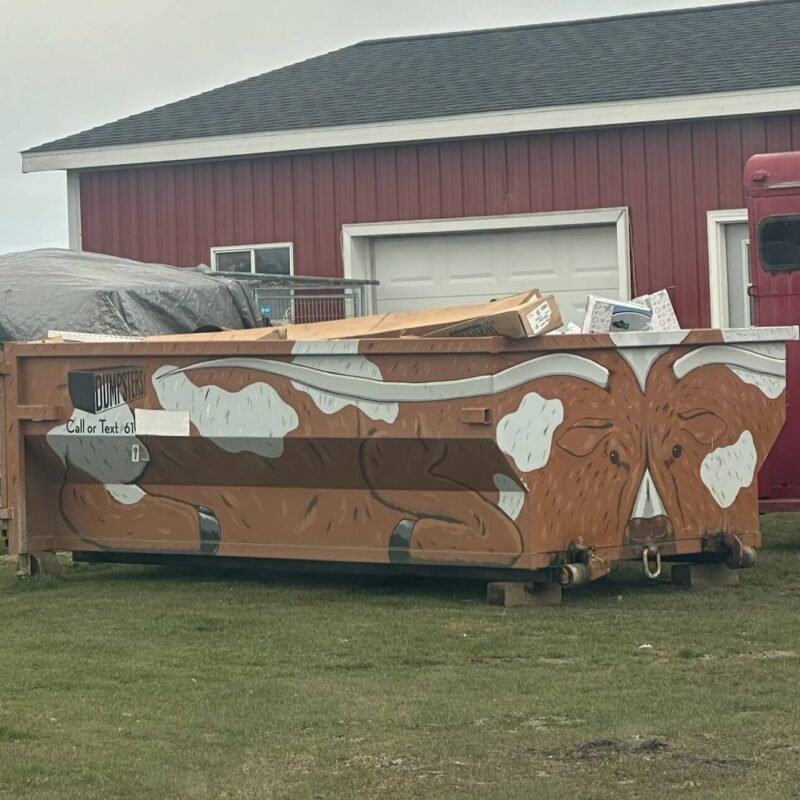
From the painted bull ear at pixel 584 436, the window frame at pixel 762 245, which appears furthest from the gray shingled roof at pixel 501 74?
the painted bull ear at pixel 584 436

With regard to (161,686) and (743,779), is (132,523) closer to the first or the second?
(161,686)

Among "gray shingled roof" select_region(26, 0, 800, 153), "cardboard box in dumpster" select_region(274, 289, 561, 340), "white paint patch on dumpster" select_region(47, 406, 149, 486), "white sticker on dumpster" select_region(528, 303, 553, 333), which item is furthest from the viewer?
"gray shingled roof" select_region(26, 0, 800, 153)

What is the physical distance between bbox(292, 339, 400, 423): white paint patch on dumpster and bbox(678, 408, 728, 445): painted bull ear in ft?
5.51

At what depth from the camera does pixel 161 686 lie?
6.35 meters

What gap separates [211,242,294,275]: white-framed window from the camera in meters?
15.9

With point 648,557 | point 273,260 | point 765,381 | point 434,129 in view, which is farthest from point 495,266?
point 648,557

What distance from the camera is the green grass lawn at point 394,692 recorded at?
496cm

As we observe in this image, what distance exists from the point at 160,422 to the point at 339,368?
1.18 metres

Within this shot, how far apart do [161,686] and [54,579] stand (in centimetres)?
325

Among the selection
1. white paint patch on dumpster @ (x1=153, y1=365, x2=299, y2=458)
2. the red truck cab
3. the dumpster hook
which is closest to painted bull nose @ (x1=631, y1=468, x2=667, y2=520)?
the dumpster hook

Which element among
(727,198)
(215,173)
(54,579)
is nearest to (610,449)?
(54,579)

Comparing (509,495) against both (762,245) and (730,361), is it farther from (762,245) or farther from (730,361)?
(762,245)

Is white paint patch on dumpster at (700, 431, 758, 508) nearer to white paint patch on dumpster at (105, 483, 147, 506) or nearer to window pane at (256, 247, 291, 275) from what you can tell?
white paint patch on dumpster at (105, 483, 147, 506)

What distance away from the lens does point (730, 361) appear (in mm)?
8719
